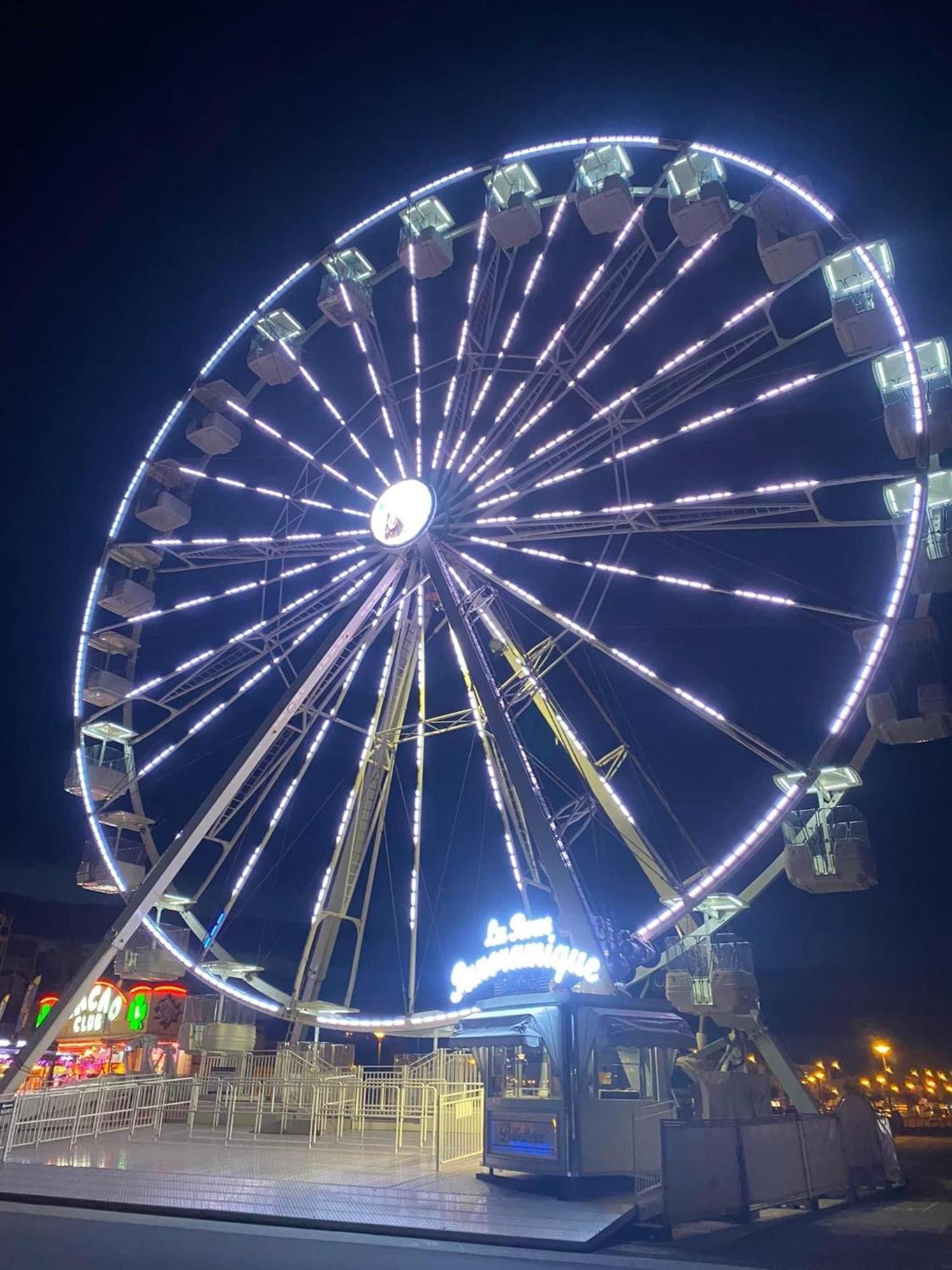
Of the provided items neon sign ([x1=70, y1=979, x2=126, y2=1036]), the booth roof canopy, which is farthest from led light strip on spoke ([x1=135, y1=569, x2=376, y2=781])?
neon sign ([x1=70, y1=979, x2=126, y2=1036])

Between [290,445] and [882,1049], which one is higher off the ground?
[290,445]

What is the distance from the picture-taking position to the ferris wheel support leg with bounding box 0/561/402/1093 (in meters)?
15.1

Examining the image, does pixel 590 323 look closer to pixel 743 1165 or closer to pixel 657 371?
pixel 657 371

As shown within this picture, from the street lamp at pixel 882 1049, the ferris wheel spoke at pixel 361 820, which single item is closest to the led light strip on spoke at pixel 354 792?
the ferris wheel spoke at pixel 361 820

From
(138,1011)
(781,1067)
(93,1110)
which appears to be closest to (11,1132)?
(93,1110)

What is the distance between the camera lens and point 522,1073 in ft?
37.0

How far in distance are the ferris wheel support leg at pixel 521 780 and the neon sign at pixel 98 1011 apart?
25.4 meters

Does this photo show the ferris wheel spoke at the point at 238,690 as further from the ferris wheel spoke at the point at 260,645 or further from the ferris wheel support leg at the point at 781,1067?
the ferris wheel support leg at the point at 781,1067

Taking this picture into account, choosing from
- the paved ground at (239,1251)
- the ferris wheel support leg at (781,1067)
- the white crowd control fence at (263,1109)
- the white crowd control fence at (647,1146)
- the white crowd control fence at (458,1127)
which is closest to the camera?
the paved ground at (239,1251)

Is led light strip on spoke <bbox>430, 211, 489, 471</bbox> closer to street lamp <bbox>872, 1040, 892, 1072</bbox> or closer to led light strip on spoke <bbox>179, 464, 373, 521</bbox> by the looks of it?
led light strip on spoke <bbox>179, 464, 373, 521</bbox>

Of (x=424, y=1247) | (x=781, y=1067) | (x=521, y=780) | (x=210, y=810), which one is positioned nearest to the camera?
(x=424, y=1247)

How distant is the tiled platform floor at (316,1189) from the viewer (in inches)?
319

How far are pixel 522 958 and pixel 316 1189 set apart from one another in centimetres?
410

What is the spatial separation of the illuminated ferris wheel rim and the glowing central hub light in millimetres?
55
